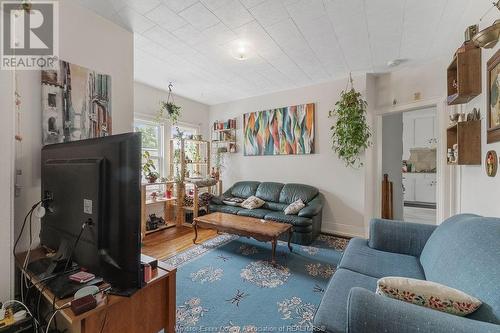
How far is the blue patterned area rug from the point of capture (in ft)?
5.54

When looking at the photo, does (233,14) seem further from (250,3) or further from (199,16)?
(199,16)

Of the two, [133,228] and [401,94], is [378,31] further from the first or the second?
[133,228]

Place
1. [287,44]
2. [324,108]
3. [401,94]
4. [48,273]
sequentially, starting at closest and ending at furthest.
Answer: [48,273], [287,44], [401,94], [324,108]

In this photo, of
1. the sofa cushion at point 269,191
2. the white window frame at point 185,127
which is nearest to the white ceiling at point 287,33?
the white window frame at point 185,127

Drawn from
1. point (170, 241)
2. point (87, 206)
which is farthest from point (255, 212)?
point (87, 206)

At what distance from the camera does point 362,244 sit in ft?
6.72

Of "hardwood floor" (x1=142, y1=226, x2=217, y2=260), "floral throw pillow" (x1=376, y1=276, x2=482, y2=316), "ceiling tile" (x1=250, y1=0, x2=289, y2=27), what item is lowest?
"hardwood floor" (x1=142, y1=226, x2=217, y2=260)

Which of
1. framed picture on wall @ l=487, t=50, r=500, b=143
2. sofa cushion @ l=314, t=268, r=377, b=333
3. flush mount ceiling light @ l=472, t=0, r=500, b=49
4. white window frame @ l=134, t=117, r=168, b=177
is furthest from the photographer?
white window frame @ l=134, t=117, r=168, b=177

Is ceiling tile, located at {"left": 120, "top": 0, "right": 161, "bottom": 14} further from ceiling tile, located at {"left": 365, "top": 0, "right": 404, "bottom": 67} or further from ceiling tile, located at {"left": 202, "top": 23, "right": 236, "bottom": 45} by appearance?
ceiling tile, located at {"left": 365, "top": 0, "right": 404, "bottom": 67}

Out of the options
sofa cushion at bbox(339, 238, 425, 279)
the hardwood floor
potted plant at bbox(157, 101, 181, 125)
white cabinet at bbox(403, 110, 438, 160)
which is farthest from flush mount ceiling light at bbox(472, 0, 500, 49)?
white cabinet at bbox(403, 110, 438, 160)

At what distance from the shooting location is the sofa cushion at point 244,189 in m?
4.36

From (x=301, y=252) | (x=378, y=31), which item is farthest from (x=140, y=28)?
(x=301, y=252)

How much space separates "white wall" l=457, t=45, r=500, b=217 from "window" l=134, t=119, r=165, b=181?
442 centimetres

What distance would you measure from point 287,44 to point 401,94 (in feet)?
6.59
